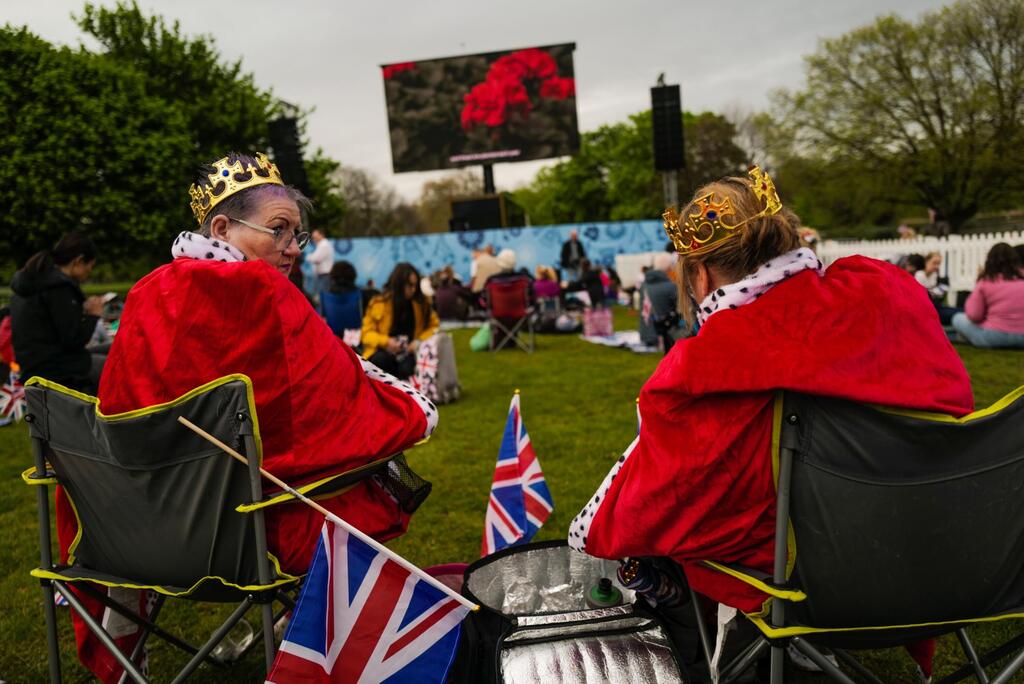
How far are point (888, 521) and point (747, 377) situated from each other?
391 millimetres

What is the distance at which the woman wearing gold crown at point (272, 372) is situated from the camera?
5.61 feet

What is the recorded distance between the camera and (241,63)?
28688 mm

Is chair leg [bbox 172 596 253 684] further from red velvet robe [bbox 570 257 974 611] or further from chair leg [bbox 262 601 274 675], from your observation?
red velvet robe [bbox 570 257 974 611]

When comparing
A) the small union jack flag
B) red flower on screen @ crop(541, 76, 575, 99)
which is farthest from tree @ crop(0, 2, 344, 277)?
red flower on screen @ crop(541, 76, 575, 99)

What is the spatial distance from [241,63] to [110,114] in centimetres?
1028

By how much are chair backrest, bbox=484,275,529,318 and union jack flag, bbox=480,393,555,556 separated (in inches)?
283

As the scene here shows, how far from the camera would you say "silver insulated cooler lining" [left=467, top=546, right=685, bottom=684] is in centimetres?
175

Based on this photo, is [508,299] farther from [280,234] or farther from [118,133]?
[118,133]

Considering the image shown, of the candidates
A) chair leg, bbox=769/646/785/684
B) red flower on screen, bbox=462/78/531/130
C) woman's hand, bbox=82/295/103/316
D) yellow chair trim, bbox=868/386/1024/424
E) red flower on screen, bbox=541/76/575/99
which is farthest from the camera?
red flower on screen, bbox=462/78/531/130

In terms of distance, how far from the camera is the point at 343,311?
817 cm

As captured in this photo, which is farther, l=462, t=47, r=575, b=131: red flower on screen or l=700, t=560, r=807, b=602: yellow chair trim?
l=462, t=47, r=575, b=131: red flower on screen

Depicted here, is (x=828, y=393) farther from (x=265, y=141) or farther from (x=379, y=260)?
(x=265, y=141)

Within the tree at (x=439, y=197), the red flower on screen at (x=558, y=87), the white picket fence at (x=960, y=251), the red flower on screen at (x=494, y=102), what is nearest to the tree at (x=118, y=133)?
A: the red flower on screen at (x=494, y=102)

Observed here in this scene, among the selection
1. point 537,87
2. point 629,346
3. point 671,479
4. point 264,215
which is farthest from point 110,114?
point 671,479
